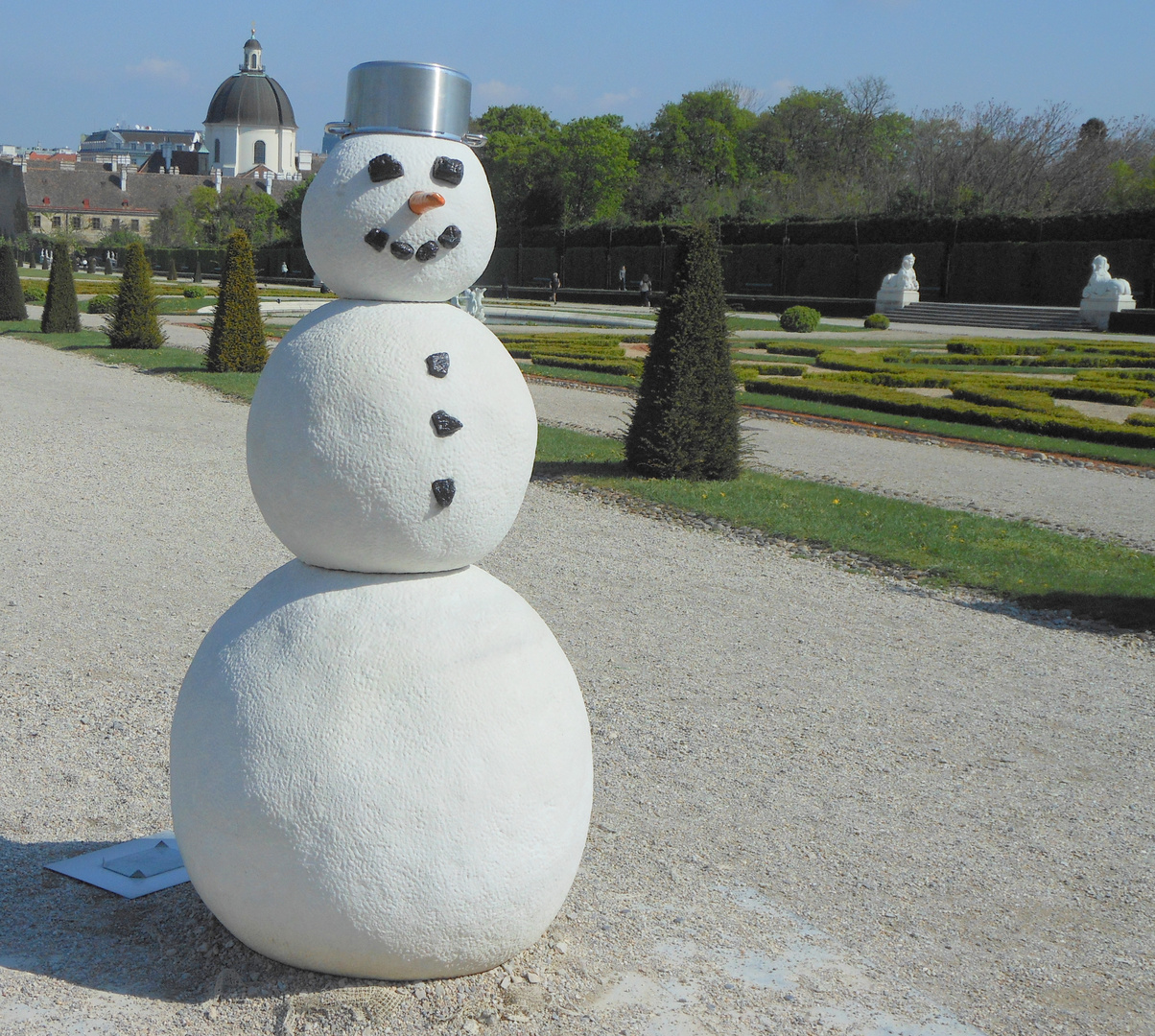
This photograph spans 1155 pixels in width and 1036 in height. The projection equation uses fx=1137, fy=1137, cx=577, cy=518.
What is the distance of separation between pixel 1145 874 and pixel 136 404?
1452 cm

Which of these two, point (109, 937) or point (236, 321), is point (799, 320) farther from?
point (109, 937)

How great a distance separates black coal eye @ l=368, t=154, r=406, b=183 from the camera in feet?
9.93

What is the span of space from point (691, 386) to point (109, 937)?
336 inches

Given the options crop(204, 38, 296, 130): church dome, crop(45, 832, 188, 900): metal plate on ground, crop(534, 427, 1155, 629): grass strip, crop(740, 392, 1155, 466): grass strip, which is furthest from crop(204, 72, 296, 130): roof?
crop(45, 832, 188, 900): metal plate on ground

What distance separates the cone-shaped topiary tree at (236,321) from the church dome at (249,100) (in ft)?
388

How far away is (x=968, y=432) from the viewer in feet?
51.6

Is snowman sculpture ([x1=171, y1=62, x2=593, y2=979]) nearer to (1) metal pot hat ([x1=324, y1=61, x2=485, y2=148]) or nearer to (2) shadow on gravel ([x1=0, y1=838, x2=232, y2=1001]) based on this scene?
(1) metal pot hat ([x1=324, y1=61, x2=485, y2=148])

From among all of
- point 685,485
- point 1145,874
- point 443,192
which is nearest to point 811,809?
point 1145,874

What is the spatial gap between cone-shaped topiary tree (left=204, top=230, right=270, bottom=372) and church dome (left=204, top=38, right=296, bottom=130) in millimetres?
118173

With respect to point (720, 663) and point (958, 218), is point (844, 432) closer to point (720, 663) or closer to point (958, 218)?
point (720, 663)

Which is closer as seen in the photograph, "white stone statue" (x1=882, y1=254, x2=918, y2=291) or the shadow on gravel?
the shadow on gravel

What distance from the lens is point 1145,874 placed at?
4184 mm

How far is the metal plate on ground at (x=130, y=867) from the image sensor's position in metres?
3.72

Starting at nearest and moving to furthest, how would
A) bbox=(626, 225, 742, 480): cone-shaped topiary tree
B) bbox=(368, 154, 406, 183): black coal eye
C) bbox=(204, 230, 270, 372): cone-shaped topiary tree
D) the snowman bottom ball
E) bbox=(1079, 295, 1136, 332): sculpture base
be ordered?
the snowman bottom ball → bbox=(368, 154, 406, 183): black coal eye → bbox=(626, 225, 742, 480): cone-shaped topiary tree → bbox=(204, 230, 270, 372): cone-shaped topiary tree → bbox=(1079, 295, 1136, 332): sculpture base
